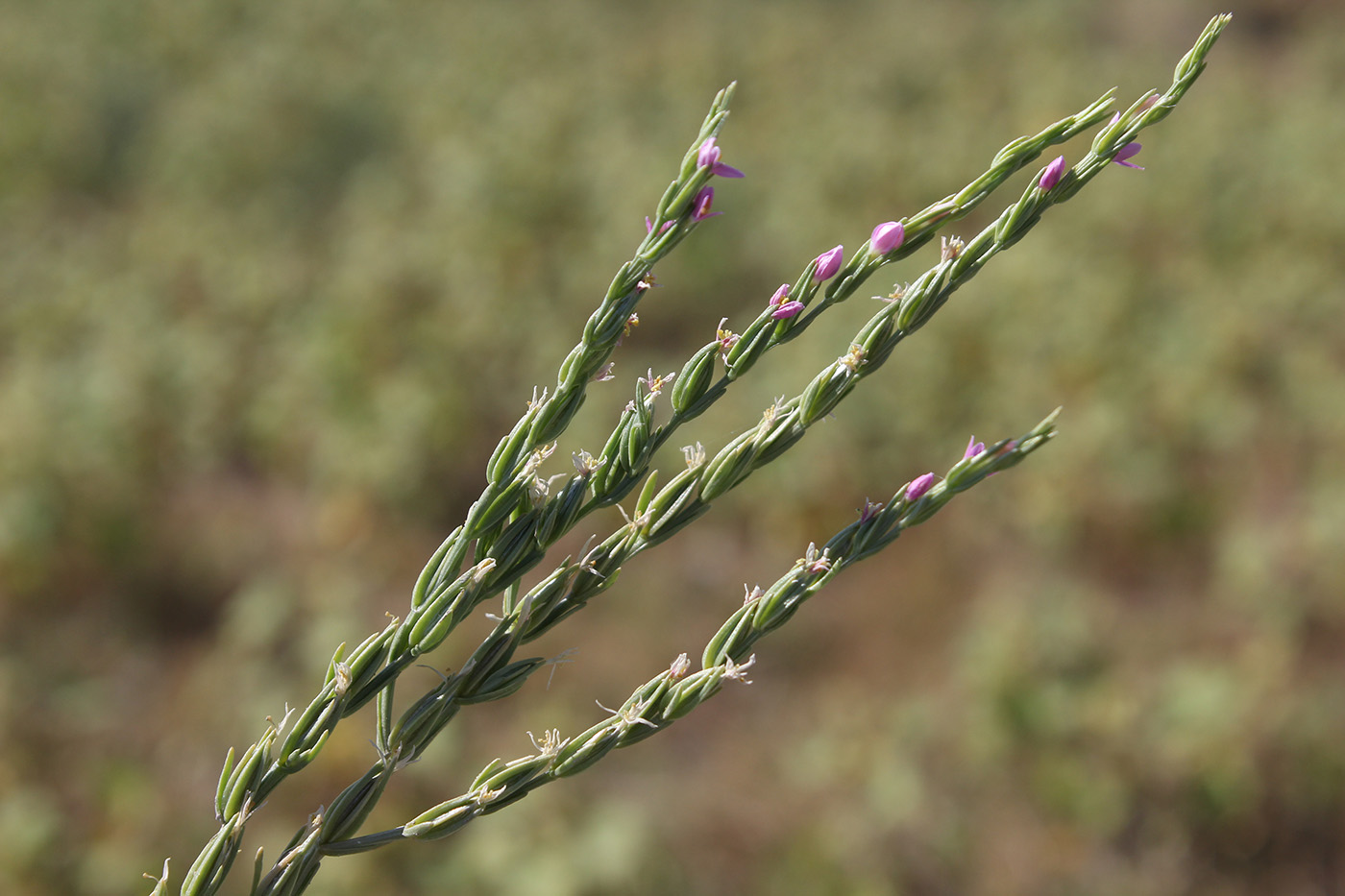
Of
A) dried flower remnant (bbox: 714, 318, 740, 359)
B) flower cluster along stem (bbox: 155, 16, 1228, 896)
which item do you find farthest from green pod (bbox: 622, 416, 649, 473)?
dried flower remnant (bbox: 714, 318, 740, 359)

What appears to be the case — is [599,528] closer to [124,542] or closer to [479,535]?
[124,542]

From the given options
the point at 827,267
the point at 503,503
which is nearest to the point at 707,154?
the point at 827,267

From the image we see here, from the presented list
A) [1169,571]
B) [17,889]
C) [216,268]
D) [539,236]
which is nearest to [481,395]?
[539,236]

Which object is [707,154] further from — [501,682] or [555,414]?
[501,682]

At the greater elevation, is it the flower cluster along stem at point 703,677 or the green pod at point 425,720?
the green pod at point 425,720

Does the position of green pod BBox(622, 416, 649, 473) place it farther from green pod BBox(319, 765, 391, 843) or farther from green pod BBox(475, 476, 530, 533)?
green pod BBox(319, 765, 391, 843)

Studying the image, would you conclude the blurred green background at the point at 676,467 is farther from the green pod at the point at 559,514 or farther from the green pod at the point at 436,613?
the green pod at the point at 436,613

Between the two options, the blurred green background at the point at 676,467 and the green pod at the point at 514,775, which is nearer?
the green pod at the point at 514,775

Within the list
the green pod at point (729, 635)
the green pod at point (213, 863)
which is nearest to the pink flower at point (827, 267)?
the green pod at point (729, 635)
